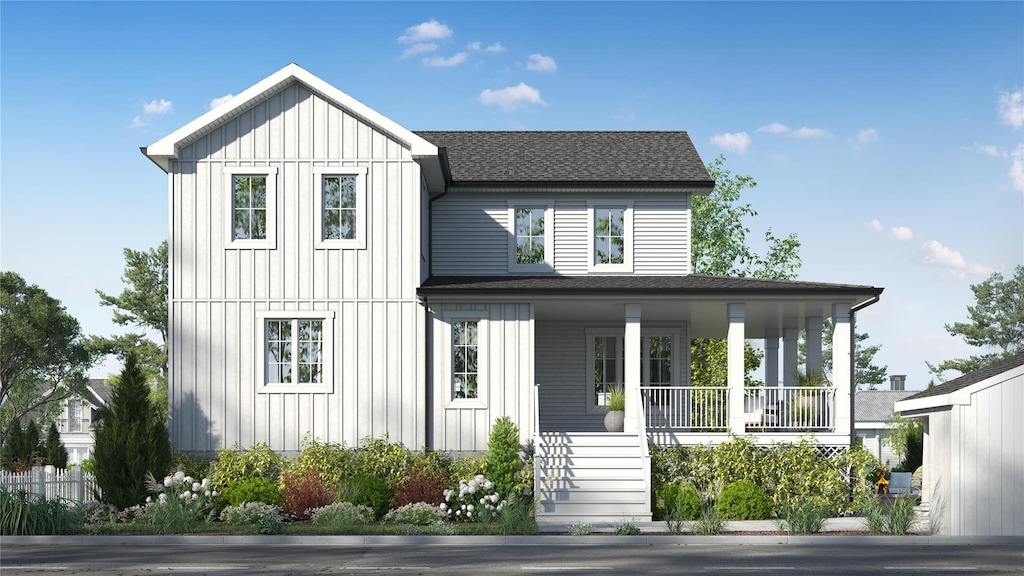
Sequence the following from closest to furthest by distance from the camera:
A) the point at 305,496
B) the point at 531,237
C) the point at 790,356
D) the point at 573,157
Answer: the point at 305,496
the point at 531,237
the point at 790,356
the point at 573,157

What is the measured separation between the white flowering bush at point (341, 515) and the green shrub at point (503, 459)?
2755mm

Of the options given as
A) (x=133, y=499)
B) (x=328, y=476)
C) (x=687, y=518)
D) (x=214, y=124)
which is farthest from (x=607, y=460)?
(x=214, y=124)

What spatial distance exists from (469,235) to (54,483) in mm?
11448

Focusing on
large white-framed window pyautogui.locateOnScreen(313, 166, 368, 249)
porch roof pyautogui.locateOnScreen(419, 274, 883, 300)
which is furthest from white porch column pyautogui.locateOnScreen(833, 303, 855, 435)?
large white-framed window pyautogui.locateOnScreen(313, 166, 368, 249)

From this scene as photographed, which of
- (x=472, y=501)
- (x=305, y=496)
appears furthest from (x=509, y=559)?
(x=305, y=496)

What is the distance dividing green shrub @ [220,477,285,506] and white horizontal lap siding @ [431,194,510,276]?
792 cm

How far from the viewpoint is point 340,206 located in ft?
77.7

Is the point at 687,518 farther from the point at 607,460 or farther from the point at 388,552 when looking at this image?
the point at 388,552

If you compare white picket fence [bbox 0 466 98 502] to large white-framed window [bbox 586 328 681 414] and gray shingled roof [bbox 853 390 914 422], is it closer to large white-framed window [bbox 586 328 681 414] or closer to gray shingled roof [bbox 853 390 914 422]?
large white-framed window [bbox 586 328 681 414]

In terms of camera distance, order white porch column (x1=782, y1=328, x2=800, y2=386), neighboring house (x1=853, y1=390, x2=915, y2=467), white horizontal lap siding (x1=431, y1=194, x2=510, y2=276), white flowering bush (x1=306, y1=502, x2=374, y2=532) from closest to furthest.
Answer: white flowering bush (x1=306, y1=502, x2=374, y2=532) < white porch column (x1=782, y1=328, x2=800, y2=386) < white horizontal lap siding (x1=431, y1=194, x2=510, y2=276) < neighboring house (x1=853, y1=390, x2=915, y2=467)

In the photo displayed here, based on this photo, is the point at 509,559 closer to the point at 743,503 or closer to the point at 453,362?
the point at 743,503

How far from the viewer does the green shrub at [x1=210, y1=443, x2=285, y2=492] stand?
73.1ft

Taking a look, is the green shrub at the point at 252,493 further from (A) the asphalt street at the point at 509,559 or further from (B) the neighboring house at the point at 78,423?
(B) the neighboring house at the point at 78,423

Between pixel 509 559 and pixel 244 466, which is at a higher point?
pixel 244 466
